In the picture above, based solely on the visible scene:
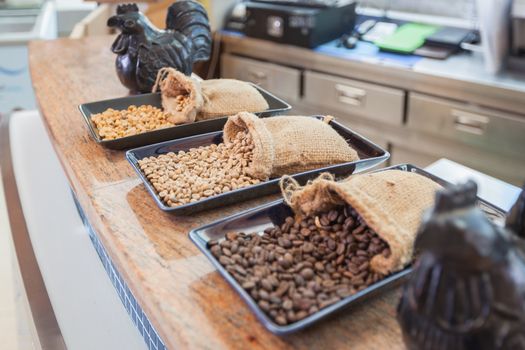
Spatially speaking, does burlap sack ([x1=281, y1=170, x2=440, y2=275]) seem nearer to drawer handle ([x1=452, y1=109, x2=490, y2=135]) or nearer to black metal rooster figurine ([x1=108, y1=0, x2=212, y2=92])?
black metal rooster figurine ([x1=108, y1=0, x2=212, y2=92])

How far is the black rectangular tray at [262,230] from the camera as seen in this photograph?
790 mm

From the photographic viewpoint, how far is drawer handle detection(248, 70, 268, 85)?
3.40m

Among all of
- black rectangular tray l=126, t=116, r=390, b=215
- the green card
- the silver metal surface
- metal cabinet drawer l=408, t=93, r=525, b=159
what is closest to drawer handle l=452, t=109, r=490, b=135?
metal cabinet drawer l=408, t=93, r=525, b=159

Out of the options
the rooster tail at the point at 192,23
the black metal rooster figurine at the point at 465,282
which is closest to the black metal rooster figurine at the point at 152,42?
the rooster tail at the point at 192,23

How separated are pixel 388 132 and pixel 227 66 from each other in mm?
1207

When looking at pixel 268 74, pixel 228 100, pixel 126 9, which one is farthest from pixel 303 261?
pixel 268 74

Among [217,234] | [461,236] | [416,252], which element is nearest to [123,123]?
[217,234]

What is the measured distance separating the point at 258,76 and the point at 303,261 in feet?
8.59

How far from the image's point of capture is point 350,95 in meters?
3.02

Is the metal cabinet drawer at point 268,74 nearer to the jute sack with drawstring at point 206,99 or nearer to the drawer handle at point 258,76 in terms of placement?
the drawer handle at point 258,76

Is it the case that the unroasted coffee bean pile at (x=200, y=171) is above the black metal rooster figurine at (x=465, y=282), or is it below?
below

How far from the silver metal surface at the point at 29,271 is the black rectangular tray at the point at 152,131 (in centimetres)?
40

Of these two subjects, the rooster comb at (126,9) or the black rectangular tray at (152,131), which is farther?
the rooster comb at (126,9)

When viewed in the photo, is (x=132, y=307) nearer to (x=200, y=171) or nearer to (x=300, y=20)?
(x=200, y=171)
